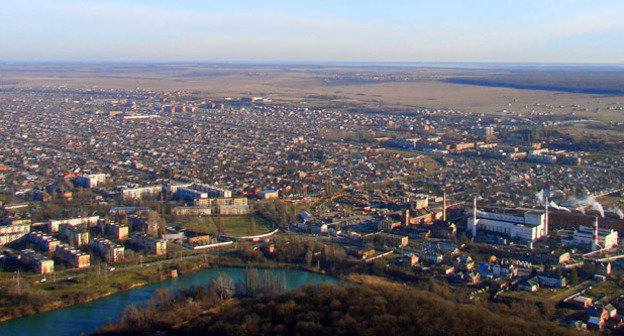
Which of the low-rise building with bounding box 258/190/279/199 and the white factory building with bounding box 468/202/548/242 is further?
the low-rise building with bounding box 258/190/279/199

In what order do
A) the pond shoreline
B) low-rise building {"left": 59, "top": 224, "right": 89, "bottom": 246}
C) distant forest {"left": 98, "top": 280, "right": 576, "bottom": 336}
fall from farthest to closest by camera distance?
low-rise building {"left": 59, "top": 224, "right": 89, "bottom": 246} < the pond shoreline < distant forest {"left": 98, "top": 280, "right": 576, "bottom": 336}

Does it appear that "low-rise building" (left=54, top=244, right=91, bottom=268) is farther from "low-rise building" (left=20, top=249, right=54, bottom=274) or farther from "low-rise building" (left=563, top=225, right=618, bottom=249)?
"low-rise building" (left=563, top=225, right=618, bottom=249)

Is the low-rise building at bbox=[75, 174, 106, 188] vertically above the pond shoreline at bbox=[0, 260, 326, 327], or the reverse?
the low-rise building at bbox=[75, 174, 106, 188]

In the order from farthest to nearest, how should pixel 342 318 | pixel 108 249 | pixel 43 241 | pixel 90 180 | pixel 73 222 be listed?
1. pixel 90 180
2. pixel 73 222
3. pixel 43 241
4. pixel 108 249
5. pixel 342 318

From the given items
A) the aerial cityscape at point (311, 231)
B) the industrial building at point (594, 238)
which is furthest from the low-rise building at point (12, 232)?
the industrial building at point (594, 238)

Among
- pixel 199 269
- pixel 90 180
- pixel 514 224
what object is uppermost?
pixel 90 180

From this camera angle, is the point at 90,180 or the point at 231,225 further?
the point at 90,180

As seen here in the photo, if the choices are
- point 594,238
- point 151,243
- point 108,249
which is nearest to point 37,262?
point 108,249

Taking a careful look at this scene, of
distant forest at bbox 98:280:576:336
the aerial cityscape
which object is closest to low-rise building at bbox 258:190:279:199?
the aerial cityscape

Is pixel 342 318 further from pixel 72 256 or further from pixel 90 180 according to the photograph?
pixel 90 180
